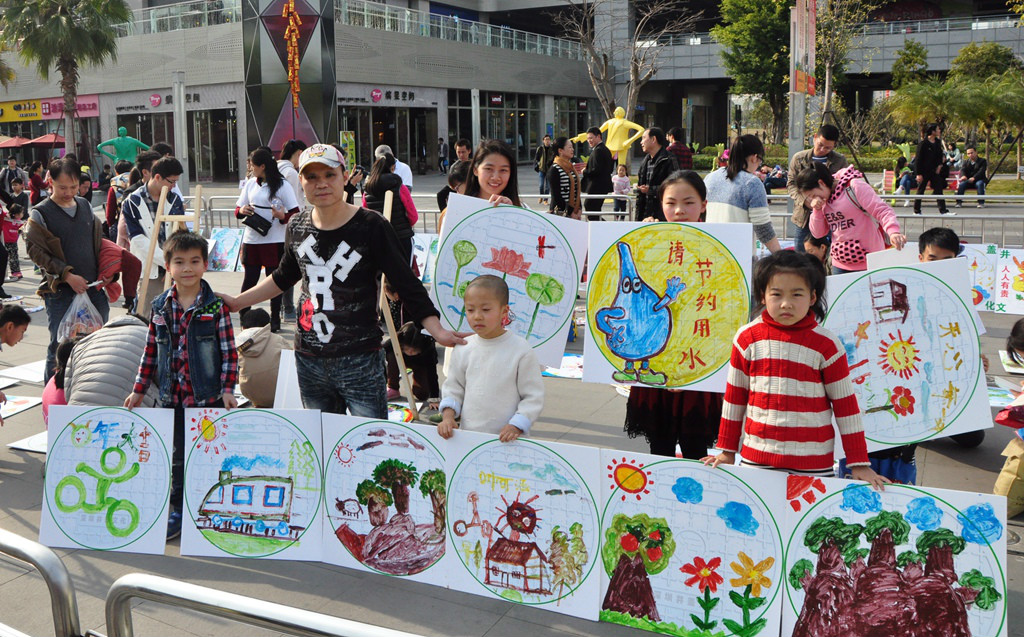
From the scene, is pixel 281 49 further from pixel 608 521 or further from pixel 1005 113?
pixel 608 521

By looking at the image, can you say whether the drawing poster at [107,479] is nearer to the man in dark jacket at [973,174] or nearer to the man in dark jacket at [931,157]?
the man in dark jacket at [931,157]

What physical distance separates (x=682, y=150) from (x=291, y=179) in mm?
4722

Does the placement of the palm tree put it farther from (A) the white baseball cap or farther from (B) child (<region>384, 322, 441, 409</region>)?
(A) the white baseball cap

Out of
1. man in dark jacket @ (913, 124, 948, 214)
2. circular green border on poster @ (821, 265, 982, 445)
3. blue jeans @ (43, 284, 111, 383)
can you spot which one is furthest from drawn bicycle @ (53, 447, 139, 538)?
man in dark jacket @ (913, 124, 948, 214)

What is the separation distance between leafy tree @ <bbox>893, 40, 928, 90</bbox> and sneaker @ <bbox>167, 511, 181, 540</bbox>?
126 feet

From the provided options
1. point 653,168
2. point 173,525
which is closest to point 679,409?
point 173,525

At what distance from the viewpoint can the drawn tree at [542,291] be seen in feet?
14.8

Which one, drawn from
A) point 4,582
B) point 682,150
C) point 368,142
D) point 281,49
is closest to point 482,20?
point 368,142

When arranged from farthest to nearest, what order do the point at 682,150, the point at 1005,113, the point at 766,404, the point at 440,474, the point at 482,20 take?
the point at 482,20, the point at 1005,113, the point at 682,150, the point at 440,474, the point at 766,404

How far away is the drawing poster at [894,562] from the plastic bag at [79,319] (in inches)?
186

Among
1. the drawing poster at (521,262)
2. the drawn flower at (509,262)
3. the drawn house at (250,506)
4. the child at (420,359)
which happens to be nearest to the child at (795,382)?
the drawing poster at (521,262)

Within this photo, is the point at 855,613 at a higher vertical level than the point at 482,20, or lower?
lower

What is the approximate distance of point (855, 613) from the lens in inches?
123

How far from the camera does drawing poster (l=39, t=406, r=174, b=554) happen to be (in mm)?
4320
